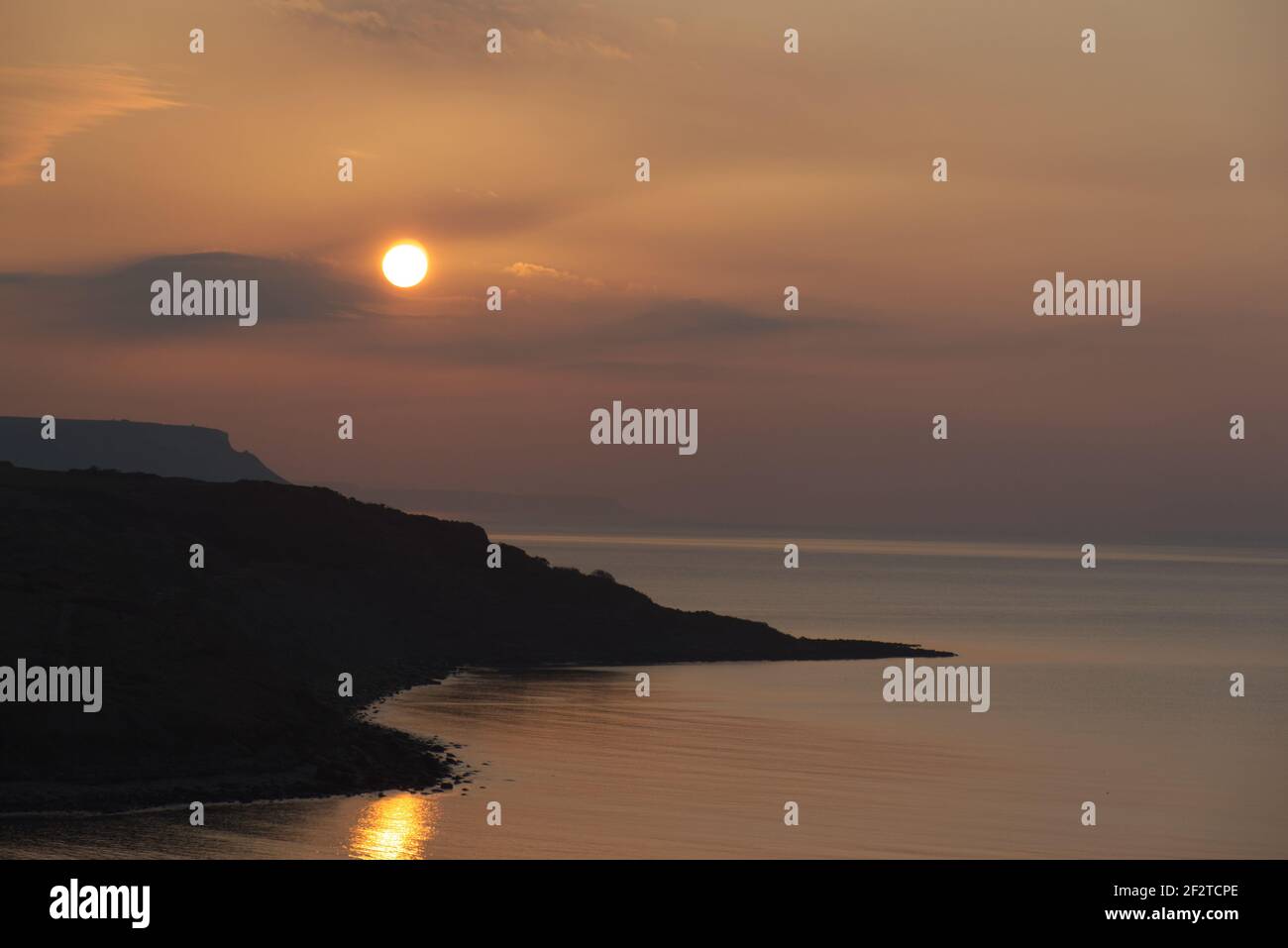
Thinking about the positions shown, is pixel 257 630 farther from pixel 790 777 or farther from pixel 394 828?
pixel 394 828

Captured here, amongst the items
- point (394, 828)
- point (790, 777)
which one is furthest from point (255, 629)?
point (394, 828)

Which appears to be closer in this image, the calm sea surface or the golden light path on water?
the golden light path on water

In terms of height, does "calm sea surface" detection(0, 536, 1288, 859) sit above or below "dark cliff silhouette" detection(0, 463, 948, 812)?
Result: below

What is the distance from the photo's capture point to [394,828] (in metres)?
48.7

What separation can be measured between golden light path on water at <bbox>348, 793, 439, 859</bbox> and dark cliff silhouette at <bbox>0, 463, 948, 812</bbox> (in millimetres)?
2751

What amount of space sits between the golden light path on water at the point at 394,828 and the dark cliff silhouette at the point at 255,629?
2.75m

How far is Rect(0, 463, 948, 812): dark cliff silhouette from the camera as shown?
176 ft

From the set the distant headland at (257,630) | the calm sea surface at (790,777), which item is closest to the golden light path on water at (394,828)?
the calm sea surface at (790,777)

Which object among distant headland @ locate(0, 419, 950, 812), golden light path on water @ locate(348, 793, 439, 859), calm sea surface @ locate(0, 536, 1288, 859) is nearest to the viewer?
golden light path on water @ locate(348, 793, 439, 859)

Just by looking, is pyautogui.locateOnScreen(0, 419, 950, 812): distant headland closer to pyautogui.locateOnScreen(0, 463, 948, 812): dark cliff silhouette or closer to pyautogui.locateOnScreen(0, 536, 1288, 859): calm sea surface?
pyautogui.locateOnScreen(0, 463, 948, 812): dark cliff silhouette

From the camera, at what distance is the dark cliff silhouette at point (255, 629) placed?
53.5m

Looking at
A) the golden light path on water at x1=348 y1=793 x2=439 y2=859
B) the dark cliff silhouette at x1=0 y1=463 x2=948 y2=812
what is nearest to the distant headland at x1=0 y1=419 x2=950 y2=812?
the dark cliff silhouette at x1=0 y1=463 x2=948 y2=812

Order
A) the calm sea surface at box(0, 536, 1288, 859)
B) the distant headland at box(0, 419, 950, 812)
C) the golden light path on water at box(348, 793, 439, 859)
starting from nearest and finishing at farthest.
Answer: the golden light path on water at box(348, 793, 439, 859) < the calm sea surface at box(0, 536, 1288, 859) < the distant headland at box(0, 419, 950, 812)
